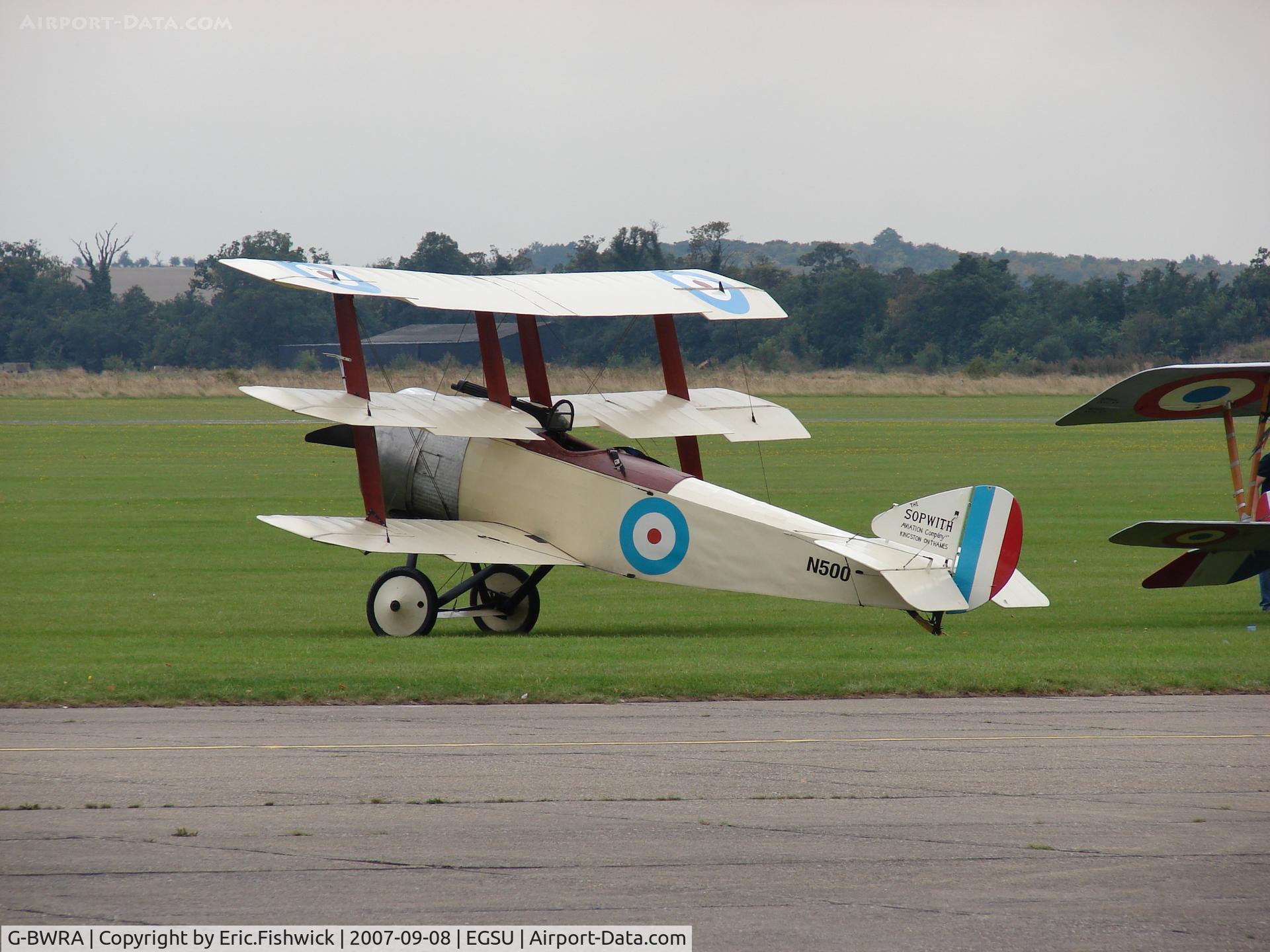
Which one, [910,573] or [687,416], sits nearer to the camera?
[910,573]

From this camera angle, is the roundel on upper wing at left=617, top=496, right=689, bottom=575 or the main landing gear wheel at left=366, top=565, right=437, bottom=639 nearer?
the roundel on upper wing at left=617, top=496, right=689, bottom=575

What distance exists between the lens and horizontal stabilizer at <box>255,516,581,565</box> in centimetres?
1481

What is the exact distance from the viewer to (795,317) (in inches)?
4035

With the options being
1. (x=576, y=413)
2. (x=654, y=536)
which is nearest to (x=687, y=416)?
(x=576, y=413)

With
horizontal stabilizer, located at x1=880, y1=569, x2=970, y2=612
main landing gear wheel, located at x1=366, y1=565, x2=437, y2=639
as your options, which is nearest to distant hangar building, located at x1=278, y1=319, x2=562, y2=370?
main landing gear wheel, located at x1=366, y1=565, x2=437, y2=639

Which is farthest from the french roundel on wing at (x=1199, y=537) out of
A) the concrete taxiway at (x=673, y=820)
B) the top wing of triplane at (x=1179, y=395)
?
the concrete taxiway at (x=673, y=820)

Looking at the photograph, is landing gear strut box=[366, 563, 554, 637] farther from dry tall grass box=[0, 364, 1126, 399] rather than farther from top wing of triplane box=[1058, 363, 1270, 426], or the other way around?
dry tall grass box=[0, 364, 1126, 399]

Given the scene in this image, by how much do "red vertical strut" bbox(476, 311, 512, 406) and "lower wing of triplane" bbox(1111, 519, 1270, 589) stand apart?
21.4ft

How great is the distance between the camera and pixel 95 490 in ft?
114

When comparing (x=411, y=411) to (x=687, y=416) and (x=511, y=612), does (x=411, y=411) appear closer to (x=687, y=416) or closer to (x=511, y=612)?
(x=511, y=612)

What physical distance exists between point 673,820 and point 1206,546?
9558 mm

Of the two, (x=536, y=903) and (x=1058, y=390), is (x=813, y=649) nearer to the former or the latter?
(x=536, y=903)

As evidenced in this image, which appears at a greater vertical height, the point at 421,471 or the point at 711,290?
the point at 711,290

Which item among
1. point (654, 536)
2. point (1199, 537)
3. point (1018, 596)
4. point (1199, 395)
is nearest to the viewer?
point (1018, 596)
